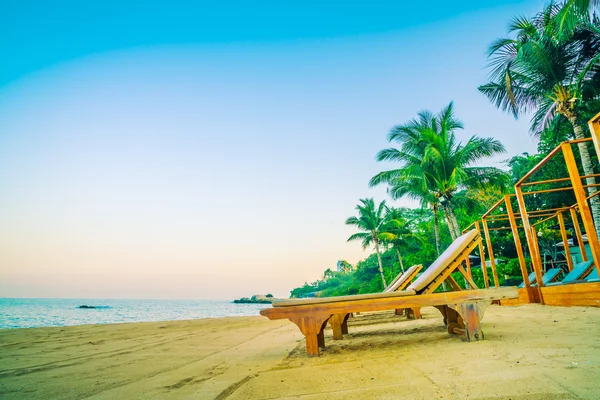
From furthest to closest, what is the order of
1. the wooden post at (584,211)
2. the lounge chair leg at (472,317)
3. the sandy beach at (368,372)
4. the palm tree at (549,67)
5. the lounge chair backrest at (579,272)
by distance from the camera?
the palm tree at (549,67)
the lounge chair backrest at (579,272)
the wooden post at (584,211)
the lounge chair leg at (472,317)
the sandy beach at (368,372)

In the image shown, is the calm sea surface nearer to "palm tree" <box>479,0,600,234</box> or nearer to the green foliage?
the green foliage

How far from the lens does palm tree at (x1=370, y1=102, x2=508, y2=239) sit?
49.9ft

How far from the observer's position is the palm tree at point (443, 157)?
15.2 metres

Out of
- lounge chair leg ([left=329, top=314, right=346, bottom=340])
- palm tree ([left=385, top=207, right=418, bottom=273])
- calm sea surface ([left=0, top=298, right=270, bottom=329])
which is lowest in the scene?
calm sea surface ([left=0, top=298, right=270, bottom=329])

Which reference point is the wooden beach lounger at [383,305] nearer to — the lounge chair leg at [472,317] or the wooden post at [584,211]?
the lounge chair leg at [472,317]

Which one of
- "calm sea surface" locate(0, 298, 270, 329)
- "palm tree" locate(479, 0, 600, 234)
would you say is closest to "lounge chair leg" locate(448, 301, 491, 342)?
"palm tree" locate(479, 0, 600, 234)

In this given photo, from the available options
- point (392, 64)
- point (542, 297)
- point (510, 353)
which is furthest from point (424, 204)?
point (510, 353)

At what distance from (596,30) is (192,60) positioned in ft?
59.7

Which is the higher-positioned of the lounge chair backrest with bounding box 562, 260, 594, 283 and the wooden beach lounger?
the wooden beach lounger

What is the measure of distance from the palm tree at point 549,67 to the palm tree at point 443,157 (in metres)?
3.08

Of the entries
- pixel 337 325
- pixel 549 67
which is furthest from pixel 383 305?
pixel 549 67

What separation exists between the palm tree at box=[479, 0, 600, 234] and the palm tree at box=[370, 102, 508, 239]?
308cm

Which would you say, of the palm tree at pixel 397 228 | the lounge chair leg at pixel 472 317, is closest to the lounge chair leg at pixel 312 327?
the lounge chair leg at pixel 472 317

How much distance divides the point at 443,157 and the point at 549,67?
17.5 ft
